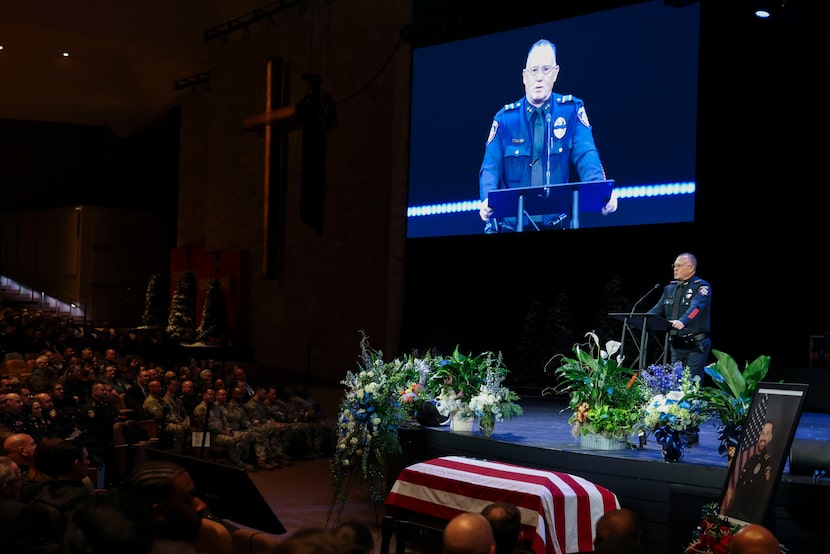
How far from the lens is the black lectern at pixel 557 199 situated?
11969 millimetres

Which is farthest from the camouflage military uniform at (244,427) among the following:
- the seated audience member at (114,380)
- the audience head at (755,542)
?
the audience head at (755,542)

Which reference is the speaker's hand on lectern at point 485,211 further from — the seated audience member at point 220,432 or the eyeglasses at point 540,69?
the seated audience member at point 220,432

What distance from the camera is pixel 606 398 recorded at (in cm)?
604

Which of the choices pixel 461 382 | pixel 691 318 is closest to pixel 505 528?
pixel 461 382

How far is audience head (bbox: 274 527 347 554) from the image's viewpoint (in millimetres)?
1969

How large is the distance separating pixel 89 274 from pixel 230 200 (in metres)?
6.05

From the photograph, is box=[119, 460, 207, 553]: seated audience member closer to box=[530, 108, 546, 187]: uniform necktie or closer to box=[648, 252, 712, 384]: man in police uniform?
box=[648, 252, 712, 384]: man in police uniform

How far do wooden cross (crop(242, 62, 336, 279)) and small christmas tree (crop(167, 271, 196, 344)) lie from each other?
287 centimetres

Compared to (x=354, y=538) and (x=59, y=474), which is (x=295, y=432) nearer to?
(x=59, y=474)

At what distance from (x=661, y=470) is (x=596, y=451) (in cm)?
56

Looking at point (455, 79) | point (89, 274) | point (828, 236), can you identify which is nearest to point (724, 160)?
point (828, 236)

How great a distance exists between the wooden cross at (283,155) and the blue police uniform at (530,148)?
5.06 metres

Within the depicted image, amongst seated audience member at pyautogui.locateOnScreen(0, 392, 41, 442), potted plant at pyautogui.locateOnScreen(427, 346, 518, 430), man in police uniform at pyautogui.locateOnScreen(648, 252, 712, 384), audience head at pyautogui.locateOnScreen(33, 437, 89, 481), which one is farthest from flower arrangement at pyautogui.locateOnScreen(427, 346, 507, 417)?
seated audience member at pyautogui.locateOnScreen(0, 392, 41, 442)

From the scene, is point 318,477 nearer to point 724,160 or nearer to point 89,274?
point 724,160
